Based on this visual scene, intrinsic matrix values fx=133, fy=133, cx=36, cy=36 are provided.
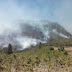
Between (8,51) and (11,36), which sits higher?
(11,36)

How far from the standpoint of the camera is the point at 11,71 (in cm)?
2439

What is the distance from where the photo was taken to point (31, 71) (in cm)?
2608

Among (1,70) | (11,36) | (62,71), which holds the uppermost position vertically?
(11,36)

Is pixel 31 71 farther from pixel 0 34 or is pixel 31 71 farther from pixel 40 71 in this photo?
pixel 0 34

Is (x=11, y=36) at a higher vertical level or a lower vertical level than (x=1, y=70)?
higher

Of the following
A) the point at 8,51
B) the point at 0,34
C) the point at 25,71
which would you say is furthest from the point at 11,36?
the point at 25,71

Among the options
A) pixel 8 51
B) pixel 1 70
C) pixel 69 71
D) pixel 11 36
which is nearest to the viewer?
pixel 1 70

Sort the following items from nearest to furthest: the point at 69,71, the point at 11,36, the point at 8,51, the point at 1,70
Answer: the point at 1,70 < the point at 69,71 < the point at 8,51 < the point at 11,36

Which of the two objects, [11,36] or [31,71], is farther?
[11,36]

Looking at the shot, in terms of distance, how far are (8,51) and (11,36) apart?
9901 cm

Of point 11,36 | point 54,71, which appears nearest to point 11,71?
point 54,71

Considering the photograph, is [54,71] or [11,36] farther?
[11,36]

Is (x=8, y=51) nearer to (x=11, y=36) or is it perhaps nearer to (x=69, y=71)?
(x=69, y=71)

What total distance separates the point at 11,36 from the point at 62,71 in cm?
17127
